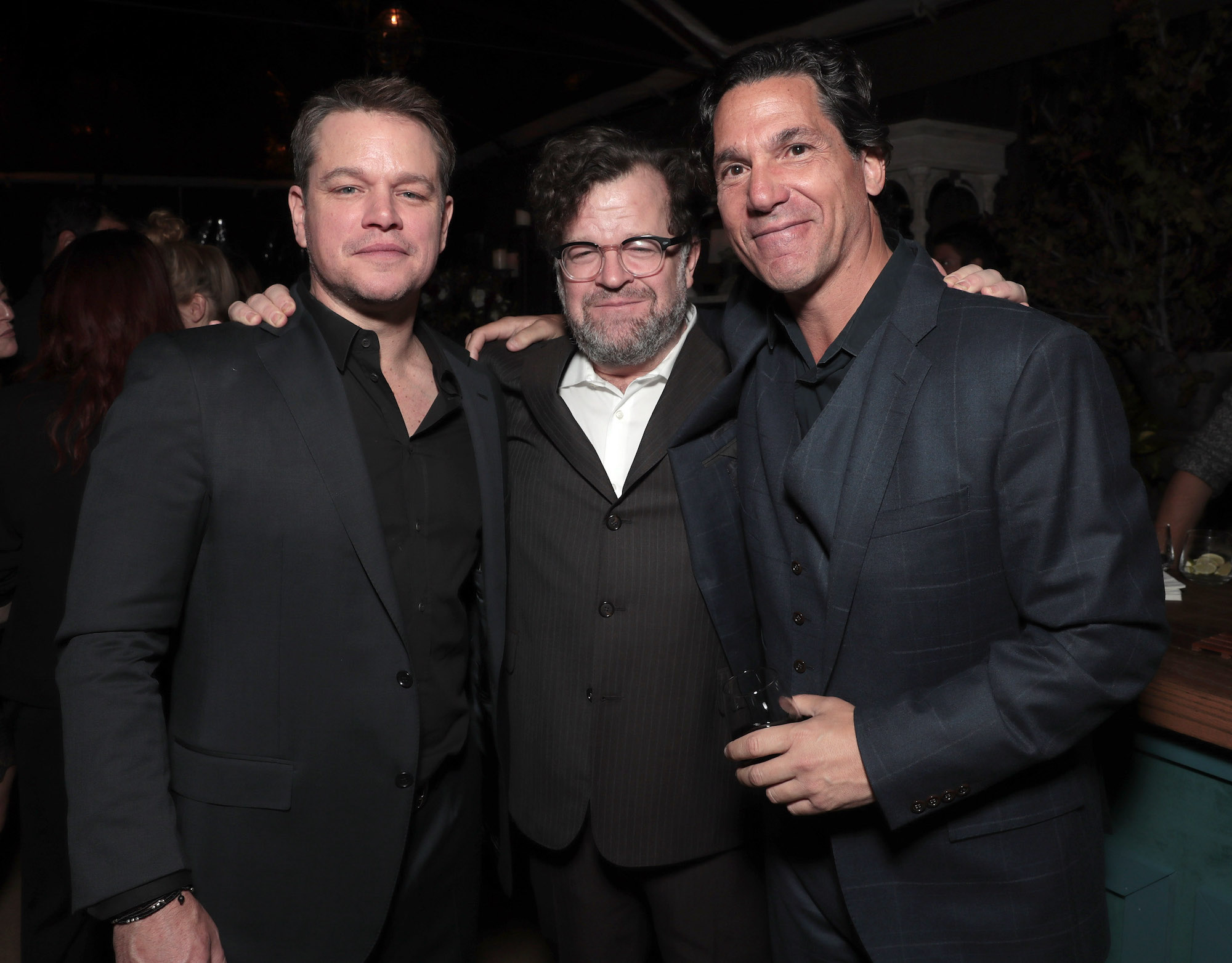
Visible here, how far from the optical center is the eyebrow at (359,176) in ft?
5.36

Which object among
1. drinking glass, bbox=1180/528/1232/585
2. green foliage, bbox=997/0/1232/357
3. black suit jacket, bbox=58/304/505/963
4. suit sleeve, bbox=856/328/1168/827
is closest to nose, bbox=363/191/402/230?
black suit jacket, bbox=58/304/505/963

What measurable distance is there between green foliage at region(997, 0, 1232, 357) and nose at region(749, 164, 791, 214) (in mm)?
2889

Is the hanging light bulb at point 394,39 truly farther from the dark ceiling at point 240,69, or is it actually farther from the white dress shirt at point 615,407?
the white dress shirt at point 615,407

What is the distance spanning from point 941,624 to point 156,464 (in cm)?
121

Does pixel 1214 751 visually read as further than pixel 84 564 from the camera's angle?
Yes

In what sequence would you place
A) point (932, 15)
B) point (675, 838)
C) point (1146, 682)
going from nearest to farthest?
point (1146, 682) < point (675, 838) < point (932, 15)

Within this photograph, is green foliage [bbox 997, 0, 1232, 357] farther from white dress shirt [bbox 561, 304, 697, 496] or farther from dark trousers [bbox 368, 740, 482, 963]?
dark trousers [bbox 368, 740, 482, 963]

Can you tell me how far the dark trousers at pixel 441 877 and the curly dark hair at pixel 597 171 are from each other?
4.07 ft

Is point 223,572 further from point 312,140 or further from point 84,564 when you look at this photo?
point 312,140

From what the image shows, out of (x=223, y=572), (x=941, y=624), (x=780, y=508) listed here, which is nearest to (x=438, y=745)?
(x=223, y=572)

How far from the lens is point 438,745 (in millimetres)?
1651

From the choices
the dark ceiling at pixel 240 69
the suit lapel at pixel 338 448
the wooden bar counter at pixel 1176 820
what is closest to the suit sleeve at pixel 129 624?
the suit lapel at pixel 338 448

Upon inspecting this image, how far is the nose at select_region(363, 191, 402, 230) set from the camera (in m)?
1.60

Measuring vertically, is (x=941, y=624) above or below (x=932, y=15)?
below
